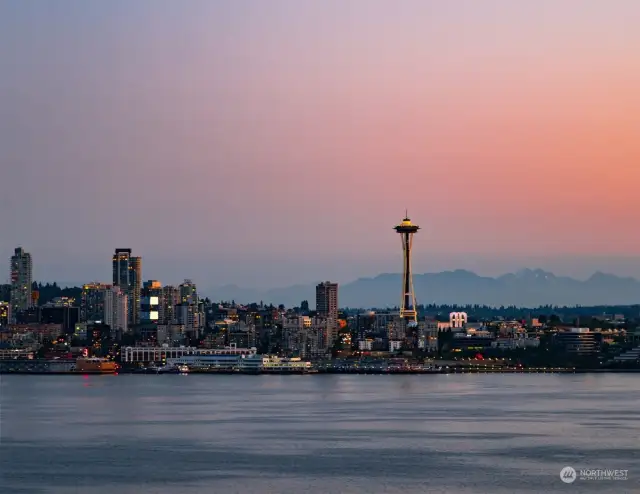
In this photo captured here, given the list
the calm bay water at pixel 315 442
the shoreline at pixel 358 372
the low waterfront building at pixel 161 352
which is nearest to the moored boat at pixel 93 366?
the shoreline at pixel 358 372

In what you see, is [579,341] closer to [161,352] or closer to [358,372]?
[358,372]

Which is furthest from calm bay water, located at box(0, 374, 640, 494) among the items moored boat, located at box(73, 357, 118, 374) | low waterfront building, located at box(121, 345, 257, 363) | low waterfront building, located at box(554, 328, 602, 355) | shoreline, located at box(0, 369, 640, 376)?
low waterfront building, located at box(554, 328, 602, 355)

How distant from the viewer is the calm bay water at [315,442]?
35625 millimetres

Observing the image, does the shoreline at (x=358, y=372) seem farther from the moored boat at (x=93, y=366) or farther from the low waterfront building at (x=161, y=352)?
the low waterfront building at (x=161, y=352)

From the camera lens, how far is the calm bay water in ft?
117

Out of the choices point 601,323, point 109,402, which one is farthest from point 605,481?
point 601,323

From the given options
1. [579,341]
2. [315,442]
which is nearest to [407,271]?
[579,341]

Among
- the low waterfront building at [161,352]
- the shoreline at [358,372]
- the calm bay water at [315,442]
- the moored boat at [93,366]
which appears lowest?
the calm bay water at [315,442]

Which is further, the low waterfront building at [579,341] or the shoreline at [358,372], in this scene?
the low waterfront building at [579,341]

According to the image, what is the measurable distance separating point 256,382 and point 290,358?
2687cm

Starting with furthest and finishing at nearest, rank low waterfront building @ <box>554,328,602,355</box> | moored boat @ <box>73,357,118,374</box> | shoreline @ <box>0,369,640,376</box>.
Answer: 1. low waterfront building @ <box>554,328,602,355</box>
2. moored boat @ <box>73,357,118,374</box>
3. shoreline @ <box>0,369,640,376</box>

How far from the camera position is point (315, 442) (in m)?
44.8

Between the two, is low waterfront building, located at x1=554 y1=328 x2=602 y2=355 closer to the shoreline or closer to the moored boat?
the shoreline

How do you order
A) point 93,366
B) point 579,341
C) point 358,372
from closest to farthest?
1. point 93,366
2. point 358,372
3. point 579,341
